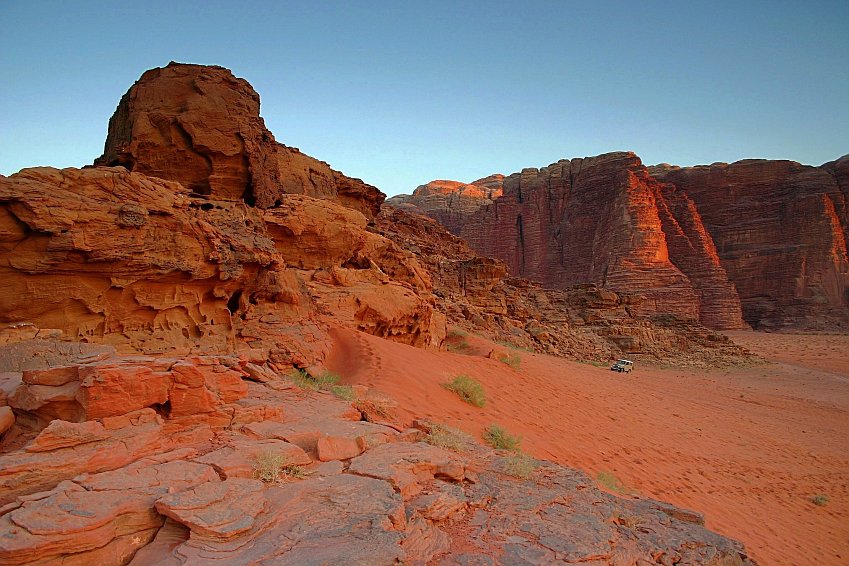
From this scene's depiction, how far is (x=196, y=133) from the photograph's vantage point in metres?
12.0

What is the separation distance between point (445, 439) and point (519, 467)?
2.58 feet

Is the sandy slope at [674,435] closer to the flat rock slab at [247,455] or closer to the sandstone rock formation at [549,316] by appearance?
the flat rock slab at [247,455]

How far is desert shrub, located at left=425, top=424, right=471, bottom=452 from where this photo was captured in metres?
4.51

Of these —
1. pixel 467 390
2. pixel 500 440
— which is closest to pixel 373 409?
pixel 500 440

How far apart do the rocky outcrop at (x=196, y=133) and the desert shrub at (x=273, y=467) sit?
32.7 feet

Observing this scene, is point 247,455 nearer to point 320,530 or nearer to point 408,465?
point 320,530

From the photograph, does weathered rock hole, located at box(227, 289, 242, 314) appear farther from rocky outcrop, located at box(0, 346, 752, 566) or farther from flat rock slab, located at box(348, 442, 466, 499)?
flat rock slab, located at box(348, 442, 466, 499)

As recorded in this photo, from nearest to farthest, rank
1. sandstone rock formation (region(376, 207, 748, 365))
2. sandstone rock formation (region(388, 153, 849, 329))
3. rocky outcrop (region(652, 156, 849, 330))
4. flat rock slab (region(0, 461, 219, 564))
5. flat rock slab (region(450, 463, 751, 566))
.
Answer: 1. flat rock slab (region(0, 461, 219, 564))
2. flat rock slab (region(450, 463, 751, 566))
3. sandstone rock formation (region(376, 207, 748, 365))
4. sandstone rock formation (region(388, 153, 849, 329))
5. rocky outcrop (region(652, 156, 849, 330))

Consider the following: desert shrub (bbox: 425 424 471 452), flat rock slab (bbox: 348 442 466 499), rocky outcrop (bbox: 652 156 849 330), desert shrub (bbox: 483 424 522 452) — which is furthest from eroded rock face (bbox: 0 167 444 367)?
rocky outcrop (bbox: 652 156 849 330)

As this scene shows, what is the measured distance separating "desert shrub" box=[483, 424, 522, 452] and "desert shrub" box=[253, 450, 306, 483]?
10.1ft

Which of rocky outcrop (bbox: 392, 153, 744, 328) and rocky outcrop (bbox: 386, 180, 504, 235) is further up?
rocky outcrop (bbox: 386, 180, 504, 235)

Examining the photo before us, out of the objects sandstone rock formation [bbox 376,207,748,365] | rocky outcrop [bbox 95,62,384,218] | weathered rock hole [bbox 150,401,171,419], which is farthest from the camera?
sandstone rock formation [bbox 376,207,748,365]

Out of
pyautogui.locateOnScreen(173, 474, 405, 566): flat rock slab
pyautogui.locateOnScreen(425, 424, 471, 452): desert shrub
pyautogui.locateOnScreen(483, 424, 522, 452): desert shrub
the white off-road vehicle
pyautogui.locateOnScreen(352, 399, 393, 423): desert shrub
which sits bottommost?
the white off-road vehicle

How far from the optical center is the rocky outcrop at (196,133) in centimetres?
1206
